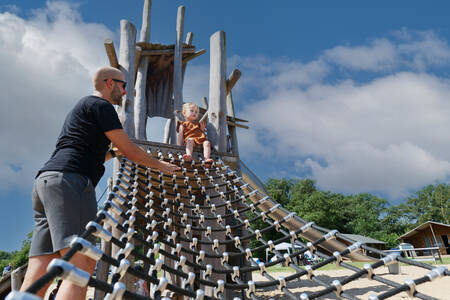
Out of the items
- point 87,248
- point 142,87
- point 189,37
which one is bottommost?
point 87,248

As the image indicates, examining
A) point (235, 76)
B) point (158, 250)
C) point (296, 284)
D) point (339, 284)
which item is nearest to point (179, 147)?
point (235, 76)

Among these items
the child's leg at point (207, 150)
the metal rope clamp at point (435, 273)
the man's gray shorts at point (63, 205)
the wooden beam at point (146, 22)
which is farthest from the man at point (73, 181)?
the wooden beam at point (146, 22)

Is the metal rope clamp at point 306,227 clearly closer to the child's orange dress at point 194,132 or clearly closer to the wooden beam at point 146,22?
the child's orange dress at point 194,132

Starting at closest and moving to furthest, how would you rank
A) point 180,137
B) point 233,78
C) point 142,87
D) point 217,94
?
point 180,137, point 217,94, point 233,78, point 142,87

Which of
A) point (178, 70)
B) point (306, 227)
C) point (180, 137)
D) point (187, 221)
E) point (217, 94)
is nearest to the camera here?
point (306, 227)

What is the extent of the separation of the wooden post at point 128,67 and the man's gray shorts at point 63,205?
197cm

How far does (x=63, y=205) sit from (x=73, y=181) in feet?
0.34

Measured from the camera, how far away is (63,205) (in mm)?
1264

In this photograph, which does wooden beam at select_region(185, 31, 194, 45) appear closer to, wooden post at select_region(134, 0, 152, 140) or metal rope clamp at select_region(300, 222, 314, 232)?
wooden post at select_region(134, 0, 152, 140)

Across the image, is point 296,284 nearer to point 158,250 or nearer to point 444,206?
point 158,250

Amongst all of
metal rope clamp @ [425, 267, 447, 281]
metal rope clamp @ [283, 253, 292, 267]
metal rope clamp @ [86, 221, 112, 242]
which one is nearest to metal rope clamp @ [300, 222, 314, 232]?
metal rope clamp @ [283, 253, 292, 267]

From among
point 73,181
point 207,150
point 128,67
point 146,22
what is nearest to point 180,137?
point 207,150

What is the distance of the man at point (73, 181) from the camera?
125 centimetres

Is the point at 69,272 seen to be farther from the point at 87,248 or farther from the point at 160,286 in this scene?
the point at 160,286
